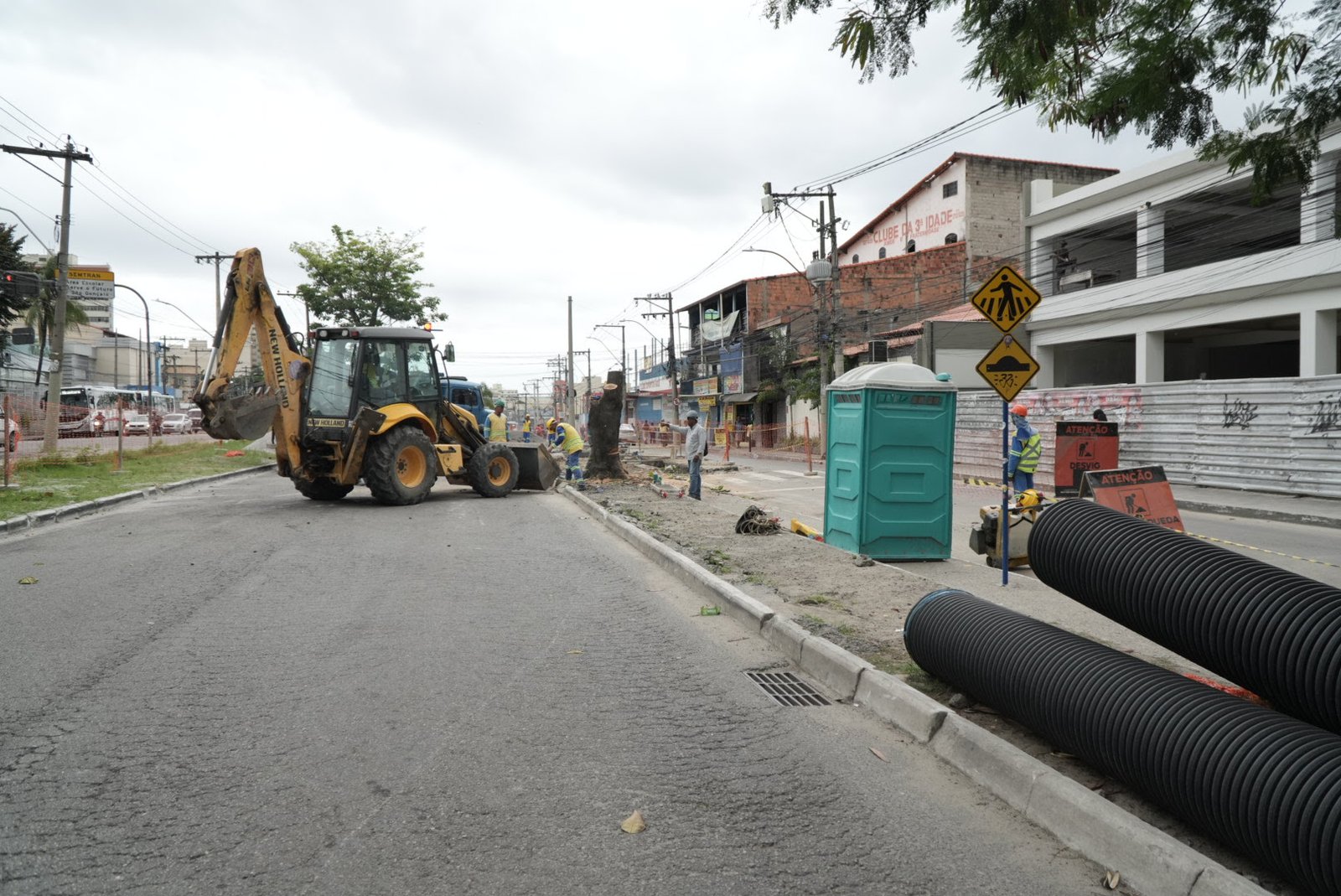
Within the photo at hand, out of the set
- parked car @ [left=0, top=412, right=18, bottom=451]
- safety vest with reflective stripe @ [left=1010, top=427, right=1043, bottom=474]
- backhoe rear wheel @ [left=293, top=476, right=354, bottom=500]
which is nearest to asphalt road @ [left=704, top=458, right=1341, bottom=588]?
safety vest with reflective stripe @ [left=1010, top=427, right=1043, bottom=474]

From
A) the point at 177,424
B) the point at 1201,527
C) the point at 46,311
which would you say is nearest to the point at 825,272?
the point at 1201,527

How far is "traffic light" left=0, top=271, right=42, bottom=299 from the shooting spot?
77.6 feet

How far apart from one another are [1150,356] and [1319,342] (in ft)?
17.2

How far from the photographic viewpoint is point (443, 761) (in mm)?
4031

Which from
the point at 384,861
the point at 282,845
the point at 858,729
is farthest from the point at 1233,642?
the point at 282,845

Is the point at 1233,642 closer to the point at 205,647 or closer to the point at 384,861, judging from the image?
the point at 384,861

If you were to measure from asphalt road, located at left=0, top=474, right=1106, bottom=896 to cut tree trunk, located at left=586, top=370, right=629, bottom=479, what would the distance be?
12264 mm

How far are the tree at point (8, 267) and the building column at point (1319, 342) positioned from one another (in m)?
35.0

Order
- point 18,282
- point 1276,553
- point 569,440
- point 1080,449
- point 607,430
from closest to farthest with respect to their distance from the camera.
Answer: point 1276,553 < point 1080,449 < point 607,430 < point 569,440 < point 18,282

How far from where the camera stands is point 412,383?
15680 mm

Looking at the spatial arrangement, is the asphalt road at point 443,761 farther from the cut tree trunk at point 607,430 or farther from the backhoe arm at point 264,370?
the cut tree trunk at point 607,430

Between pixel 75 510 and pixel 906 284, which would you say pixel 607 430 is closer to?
pixel 75 510

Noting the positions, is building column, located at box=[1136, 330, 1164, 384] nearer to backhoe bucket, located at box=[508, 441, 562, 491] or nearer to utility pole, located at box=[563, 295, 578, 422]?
backhoe bucket, located at box=[508, 441, 562, 491]

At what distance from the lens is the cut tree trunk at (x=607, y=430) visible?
19.9m
